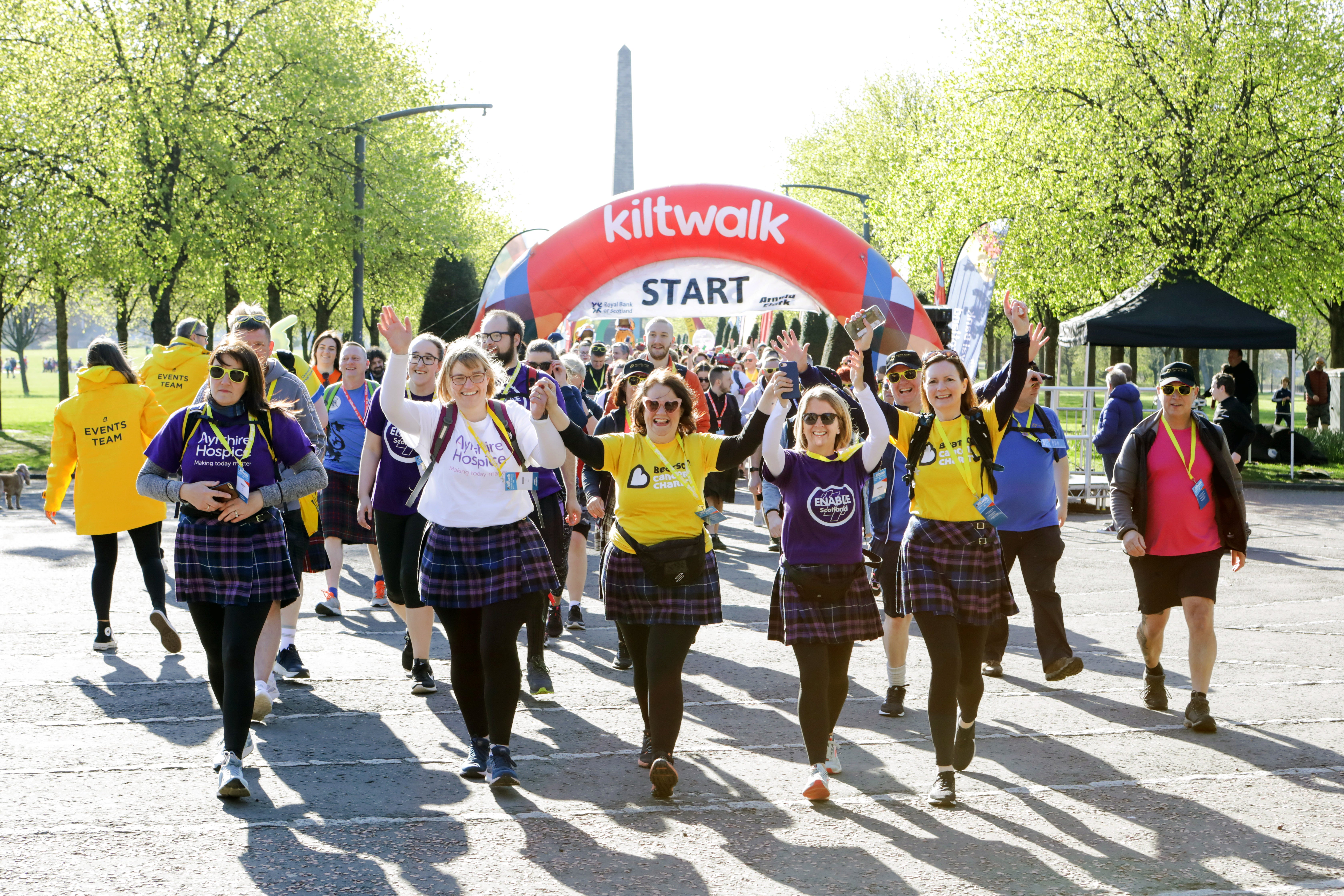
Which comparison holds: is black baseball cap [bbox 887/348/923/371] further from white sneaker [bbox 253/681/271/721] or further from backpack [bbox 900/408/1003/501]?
white sneaker [bbox 253/681/271/721]

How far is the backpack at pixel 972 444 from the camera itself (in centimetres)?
512

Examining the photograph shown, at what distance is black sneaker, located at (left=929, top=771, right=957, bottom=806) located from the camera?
481 cm

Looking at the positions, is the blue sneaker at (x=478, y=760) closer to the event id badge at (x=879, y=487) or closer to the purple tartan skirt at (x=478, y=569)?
the purple tartan skirt at (x=478, y=569)

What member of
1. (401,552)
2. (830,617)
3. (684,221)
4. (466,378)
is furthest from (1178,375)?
(684,221)

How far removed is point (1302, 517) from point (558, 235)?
9.53 metres

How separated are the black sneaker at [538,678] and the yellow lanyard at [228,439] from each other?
6.85 ft

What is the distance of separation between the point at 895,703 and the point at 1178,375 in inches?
81.7

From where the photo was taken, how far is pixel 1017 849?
4348 millimetres

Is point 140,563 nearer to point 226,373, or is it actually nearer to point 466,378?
point 226,373

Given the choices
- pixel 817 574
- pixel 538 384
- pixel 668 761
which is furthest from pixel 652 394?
pixel 668 761

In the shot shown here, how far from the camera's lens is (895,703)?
20.5ft

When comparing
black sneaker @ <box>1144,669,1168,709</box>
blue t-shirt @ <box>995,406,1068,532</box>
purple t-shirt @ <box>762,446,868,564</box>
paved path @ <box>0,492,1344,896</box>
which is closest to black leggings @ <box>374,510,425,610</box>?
paved path @ <box>0,492,1344,896</box>

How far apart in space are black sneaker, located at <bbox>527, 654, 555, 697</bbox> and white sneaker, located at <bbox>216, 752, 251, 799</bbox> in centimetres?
192

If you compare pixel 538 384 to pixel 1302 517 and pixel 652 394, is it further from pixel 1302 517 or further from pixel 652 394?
pixel 1302 517
